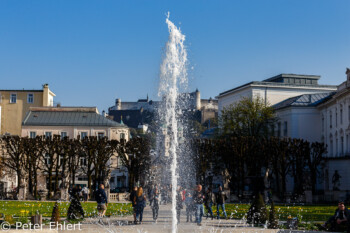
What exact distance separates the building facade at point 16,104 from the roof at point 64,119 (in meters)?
6.89

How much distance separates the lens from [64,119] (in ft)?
262

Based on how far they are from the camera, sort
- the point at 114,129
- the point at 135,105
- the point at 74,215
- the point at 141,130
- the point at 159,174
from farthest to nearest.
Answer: the point at 135,105, the point at 141,130, the point at 114,129, the point at 159,174, the point at 74,215

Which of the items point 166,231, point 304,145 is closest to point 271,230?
point 166,231

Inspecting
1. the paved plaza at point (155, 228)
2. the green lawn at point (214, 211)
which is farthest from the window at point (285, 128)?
the paved plaza at point (155, 228)

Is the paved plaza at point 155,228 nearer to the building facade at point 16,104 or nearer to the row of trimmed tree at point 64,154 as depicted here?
the row of trimmed tree at point 64,154

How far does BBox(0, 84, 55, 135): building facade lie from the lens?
3386 inches

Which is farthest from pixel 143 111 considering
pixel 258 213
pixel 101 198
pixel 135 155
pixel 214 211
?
pixel 258 213

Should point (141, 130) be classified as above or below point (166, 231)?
above

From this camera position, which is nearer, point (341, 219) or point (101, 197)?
point (341, 219)

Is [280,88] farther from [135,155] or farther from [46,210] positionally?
[46,210]

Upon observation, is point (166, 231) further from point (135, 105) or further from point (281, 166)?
point (135, 105)

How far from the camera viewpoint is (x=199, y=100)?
568 feet

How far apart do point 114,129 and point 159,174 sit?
10821 millimetres

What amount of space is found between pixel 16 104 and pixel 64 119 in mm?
11404
